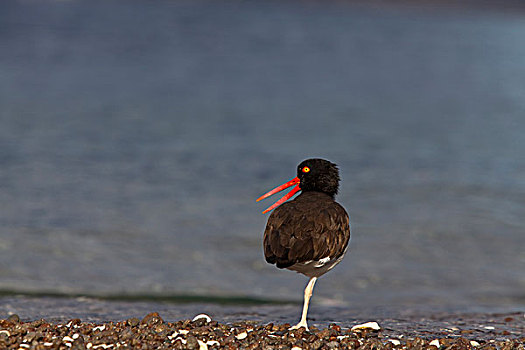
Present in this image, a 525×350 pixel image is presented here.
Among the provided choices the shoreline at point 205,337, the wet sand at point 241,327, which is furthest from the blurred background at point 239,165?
the shoreline at point 205,337

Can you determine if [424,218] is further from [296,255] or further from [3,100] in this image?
[3,100]

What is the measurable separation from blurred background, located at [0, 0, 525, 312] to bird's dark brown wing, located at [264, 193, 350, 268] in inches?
156

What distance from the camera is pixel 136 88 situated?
24750 mm

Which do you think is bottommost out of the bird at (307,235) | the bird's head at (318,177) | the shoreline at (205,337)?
the shoreline at (205,337)

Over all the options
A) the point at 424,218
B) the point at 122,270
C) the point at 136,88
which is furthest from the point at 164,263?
the point at 136,88

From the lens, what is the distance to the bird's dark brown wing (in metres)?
5.46

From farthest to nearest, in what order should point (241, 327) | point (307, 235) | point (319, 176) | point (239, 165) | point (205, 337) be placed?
point (239, 165), point (319, 176), point (241, 327), point (307, 235), point (205, 337)

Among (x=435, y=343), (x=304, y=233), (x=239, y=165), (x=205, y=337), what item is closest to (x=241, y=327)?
(x=205, y=337)

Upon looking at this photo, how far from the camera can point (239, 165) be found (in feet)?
50.4

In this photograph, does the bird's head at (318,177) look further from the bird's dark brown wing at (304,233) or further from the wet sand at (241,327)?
the wet sand at (241,327)

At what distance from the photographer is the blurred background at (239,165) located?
10156 mm

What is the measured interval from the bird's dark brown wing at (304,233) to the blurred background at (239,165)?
13.0ft

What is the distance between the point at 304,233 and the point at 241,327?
98 centimetres

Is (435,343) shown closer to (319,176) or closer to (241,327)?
(241,327)
